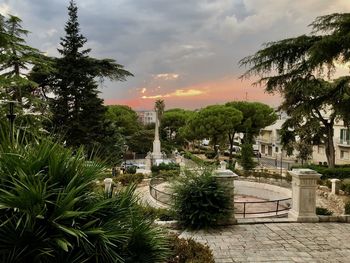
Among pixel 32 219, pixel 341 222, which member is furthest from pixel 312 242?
pixel 32 219

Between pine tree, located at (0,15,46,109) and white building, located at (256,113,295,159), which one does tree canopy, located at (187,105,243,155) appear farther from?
pine tree, located at (0,15,46,109)

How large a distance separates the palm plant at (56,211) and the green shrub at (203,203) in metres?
5.47

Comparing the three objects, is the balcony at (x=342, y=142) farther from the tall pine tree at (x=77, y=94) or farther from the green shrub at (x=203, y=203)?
the green shrub at (x=203, y=203)

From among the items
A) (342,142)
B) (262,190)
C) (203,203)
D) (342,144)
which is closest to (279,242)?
(203,203)

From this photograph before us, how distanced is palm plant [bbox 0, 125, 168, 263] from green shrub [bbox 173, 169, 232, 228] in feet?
17.9

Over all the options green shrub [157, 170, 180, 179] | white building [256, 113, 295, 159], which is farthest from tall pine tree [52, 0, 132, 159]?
white building [256, 113, 295, 159]

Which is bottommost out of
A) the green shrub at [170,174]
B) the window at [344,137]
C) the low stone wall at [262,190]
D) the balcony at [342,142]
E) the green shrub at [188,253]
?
the low stone wall at [262,190]

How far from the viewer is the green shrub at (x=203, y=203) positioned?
1025 centimetres

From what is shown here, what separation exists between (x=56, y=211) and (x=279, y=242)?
6.79m

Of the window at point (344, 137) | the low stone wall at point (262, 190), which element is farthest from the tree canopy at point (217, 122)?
the low stone wall at point (262, 190)

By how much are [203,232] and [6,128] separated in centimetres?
663

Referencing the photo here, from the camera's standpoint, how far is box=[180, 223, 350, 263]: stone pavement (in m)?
8.00

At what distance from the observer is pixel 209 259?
6328mm

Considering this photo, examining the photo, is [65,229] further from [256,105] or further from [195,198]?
[256,105]
